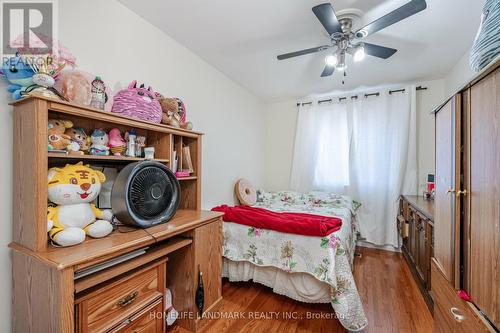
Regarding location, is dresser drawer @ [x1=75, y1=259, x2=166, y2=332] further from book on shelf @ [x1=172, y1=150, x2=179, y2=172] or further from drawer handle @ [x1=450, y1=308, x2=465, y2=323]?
drawer handle @ [x1=450, y1=308, x2=465, y2=323]

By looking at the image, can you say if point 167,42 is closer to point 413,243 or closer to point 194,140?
point 194,140

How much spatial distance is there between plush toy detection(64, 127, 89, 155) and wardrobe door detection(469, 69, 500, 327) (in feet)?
5.86

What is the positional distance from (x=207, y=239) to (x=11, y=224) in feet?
3.55

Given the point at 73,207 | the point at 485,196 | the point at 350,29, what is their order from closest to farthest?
the point at 485,196
the point at 73,207
the point at 350,29

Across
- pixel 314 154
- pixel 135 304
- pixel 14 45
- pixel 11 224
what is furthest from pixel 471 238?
pixel 314 154

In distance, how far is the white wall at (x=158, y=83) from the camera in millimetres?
1108

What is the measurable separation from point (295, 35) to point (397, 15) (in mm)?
806

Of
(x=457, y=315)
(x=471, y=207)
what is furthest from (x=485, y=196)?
(x=457, y=315)

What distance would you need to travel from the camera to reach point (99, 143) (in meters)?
1.34

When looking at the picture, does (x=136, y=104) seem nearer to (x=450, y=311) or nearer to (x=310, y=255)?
(x=310, y=255)

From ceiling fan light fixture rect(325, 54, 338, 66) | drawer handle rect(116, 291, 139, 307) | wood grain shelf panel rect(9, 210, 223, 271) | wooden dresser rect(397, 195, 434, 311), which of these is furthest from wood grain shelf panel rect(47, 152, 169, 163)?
wooden dresser rect(397, 195, 434, 311)

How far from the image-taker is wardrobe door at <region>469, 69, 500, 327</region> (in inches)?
25.6

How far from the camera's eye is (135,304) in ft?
3.96

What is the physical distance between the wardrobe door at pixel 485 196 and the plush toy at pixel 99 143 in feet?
5.77
